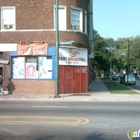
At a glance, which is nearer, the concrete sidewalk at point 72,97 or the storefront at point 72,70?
the concrete sidewalk at point 72,97

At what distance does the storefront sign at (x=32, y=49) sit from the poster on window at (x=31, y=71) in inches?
37.0

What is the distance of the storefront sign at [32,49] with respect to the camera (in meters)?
21.3

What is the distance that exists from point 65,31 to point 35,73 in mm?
4015

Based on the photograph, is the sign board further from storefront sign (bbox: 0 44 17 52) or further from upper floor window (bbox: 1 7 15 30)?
upper floor window (bbox: 1 7 15 30)

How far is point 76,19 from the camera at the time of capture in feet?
73.8

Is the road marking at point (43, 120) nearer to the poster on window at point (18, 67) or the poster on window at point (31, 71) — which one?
the poster on window at point (31, 71)

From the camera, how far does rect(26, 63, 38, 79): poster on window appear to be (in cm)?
2152

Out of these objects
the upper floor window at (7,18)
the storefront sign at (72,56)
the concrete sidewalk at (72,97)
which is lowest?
the concrete sidewalk at (72,97)

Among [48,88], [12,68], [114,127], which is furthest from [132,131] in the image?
[12,68]

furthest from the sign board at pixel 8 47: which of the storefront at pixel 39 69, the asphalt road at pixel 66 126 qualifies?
the asphalt road at pixel 66 126

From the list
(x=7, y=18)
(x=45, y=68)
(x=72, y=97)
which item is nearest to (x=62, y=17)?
(x=45, y=68)

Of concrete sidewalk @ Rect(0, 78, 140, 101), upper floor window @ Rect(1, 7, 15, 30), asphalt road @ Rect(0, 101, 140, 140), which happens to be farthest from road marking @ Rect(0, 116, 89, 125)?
upper floor window @ Rect(1, 7, 15, 30)

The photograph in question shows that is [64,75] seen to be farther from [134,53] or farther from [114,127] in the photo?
[134,53]

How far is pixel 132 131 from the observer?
24.4 feet
